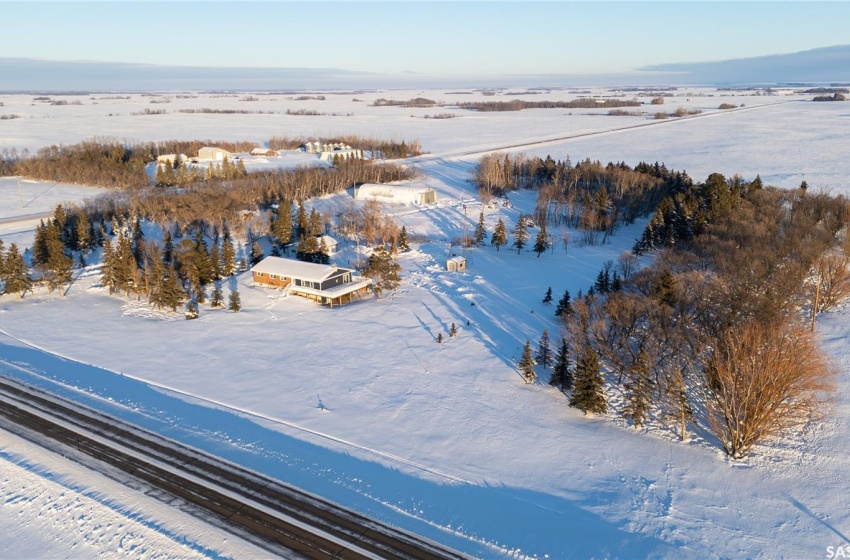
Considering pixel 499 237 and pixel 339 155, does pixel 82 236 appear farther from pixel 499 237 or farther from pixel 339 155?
pixel 339 155

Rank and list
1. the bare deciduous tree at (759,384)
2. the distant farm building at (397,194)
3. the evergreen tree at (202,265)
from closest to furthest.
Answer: the bare deciduous tree at (759,384), the evergreen tree at (202,265), the distant farm building at (397,194)

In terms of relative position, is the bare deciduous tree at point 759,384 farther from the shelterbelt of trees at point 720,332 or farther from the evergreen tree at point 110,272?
the evergreen tree at point 110,272

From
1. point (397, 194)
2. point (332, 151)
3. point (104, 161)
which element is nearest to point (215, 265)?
point (397, 194)

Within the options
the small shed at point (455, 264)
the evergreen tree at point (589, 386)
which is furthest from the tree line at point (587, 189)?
the evergreen tree at point (589, 386)

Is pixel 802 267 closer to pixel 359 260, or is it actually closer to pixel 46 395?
pixel 359 260

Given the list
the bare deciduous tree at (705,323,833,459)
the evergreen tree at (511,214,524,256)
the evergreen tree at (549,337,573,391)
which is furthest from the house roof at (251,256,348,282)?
the bare deciduous tree at (705,323,833,459)

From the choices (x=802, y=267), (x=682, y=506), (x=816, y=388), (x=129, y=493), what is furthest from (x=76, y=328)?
(x=802, y=267)

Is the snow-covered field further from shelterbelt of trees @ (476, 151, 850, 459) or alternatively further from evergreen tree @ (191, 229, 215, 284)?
evergreen tree @ (191, 229, 215, 284)
